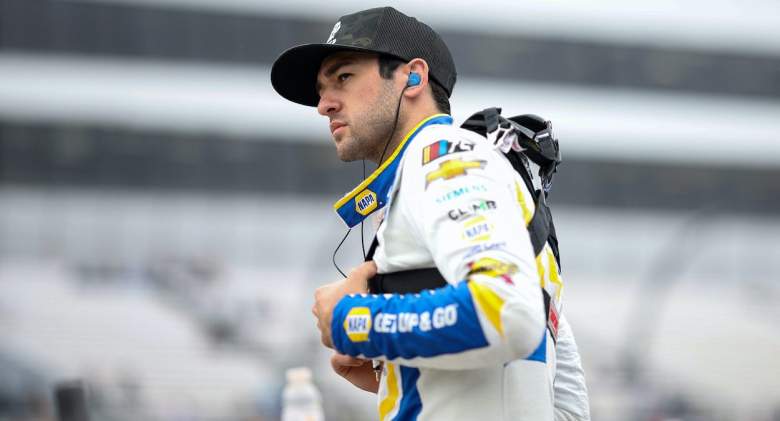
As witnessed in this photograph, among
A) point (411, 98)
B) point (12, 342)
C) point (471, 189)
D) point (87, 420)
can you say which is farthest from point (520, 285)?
point (12, 342)

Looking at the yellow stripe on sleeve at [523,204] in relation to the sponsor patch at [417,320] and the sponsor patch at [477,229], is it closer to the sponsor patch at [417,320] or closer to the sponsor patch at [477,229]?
the sponsor patch at [477,229]

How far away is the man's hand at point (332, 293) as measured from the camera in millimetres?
2215

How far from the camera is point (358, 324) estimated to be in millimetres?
2121

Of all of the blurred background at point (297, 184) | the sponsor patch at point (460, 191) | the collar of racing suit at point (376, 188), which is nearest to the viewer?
the sponsor patch at point (460, 191)

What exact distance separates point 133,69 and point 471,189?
99.9 feet

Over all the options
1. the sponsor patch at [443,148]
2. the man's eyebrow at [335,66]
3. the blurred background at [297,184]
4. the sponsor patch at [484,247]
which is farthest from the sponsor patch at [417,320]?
the blurred background at [297,184]

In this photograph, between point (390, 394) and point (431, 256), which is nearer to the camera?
point (431, 256)

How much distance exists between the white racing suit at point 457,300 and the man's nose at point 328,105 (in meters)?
0.24

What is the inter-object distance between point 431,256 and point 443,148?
218 millimetres

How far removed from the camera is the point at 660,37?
35.0m

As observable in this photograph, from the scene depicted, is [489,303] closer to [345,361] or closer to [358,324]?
[358,324]

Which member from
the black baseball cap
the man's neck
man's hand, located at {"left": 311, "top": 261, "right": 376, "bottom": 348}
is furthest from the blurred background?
man's hand, located at {"left": 311, "top": 261, "right": 376, "bottom": 348}

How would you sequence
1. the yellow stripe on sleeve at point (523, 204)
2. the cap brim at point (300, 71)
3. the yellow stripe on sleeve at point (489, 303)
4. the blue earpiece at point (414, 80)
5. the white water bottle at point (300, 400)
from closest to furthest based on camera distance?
1. the yellow stripe on sleeve at point (489, 303)
2. the yellow stripe on sleeve at point (523, 204)
3. the blue earpiece at point (414, 80)
4. the cap brim at point (300, 71)
5. the white water bottle at point (300, 400)

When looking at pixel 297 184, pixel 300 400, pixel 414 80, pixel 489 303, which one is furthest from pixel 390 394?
pixel 297 184
